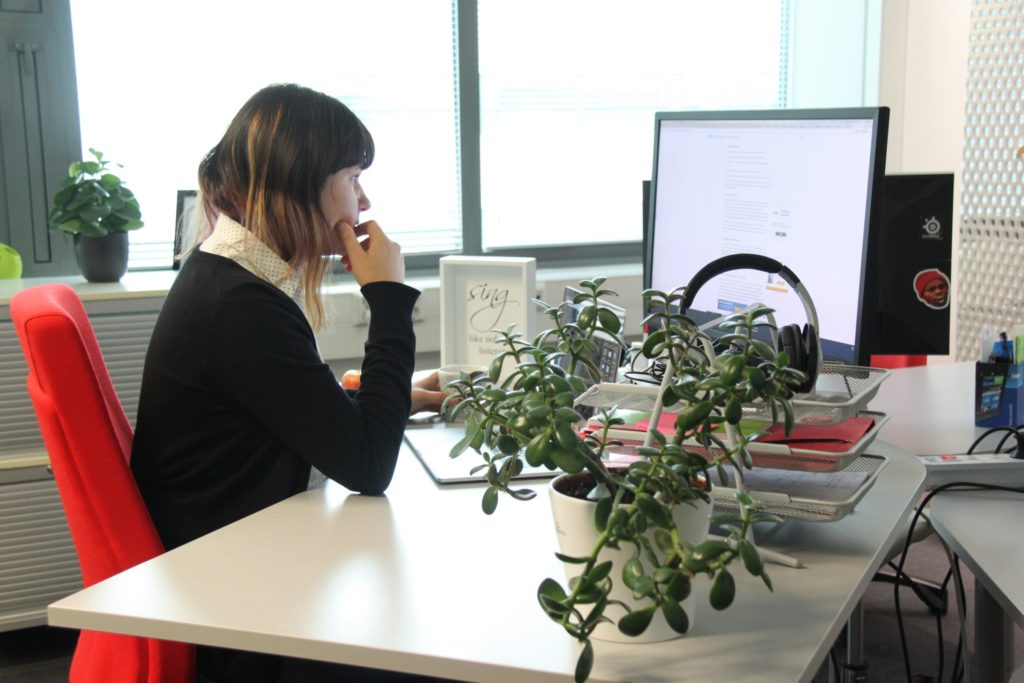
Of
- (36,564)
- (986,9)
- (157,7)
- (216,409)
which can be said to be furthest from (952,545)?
(157,7)

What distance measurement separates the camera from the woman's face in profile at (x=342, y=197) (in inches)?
61.4

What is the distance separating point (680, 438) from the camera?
897 millimetres

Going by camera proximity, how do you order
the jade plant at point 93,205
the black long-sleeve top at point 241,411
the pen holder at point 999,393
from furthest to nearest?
the jade plant at point 93,205 → the pen holder at point 999,393 → the black long-sleeve top at point 241,411

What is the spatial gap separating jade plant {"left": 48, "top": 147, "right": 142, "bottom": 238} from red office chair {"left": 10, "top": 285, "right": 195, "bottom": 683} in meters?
1.39

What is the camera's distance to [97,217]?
8.56 feet

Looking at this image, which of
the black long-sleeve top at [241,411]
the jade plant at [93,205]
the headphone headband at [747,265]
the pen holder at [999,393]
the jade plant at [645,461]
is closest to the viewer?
the jade plant at [645,461]

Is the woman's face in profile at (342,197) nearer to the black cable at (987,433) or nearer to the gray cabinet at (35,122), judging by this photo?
the black cable at (987,433)

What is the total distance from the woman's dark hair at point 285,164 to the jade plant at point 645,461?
0.63 meters

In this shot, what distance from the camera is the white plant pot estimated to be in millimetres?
883

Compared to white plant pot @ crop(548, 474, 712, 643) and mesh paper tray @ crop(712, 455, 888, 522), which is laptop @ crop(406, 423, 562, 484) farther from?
white plant pot @ crop(548, 474, 712, 643)

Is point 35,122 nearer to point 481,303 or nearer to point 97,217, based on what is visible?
point 97,217

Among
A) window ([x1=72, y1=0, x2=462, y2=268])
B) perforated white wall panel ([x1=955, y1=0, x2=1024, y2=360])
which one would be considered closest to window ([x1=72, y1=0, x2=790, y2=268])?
window ([x1=72, y1=0, x2=462, y2=268])

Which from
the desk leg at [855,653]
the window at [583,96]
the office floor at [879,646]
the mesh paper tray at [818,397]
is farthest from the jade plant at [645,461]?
the window at [583,96]

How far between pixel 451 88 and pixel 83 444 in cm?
245
